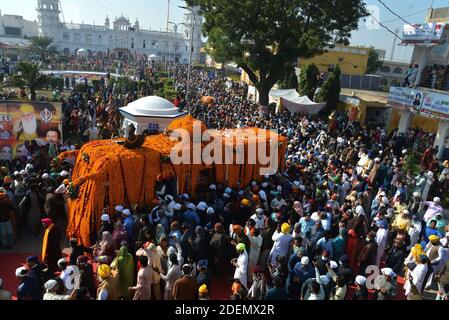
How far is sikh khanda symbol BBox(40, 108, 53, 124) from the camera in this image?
1050 centimetres

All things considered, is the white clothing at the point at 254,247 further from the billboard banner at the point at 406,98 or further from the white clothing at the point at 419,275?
the billboard banner at the point at 406,98

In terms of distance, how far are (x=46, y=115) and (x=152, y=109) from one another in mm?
2987

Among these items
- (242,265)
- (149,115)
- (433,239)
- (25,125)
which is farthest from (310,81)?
(242,265)

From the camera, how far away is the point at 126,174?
741 centimetres

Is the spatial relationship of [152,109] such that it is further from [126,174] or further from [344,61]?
[344,61]

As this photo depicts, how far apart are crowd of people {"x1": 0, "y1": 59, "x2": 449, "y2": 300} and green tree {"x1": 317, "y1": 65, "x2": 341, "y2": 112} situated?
10.2 m

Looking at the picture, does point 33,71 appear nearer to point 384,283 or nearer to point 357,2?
point 357,2

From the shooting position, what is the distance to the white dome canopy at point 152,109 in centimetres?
1162

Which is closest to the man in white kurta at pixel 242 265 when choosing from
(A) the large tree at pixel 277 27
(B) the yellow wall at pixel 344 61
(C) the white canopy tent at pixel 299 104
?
(C) the white canopy tent at pixel 299 104

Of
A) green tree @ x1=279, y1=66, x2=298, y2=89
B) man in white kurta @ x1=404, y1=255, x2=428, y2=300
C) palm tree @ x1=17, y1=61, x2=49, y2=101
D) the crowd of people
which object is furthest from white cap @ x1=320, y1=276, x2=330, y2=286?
green tree @ x1=279, y1=66, x2=298, y2=89
